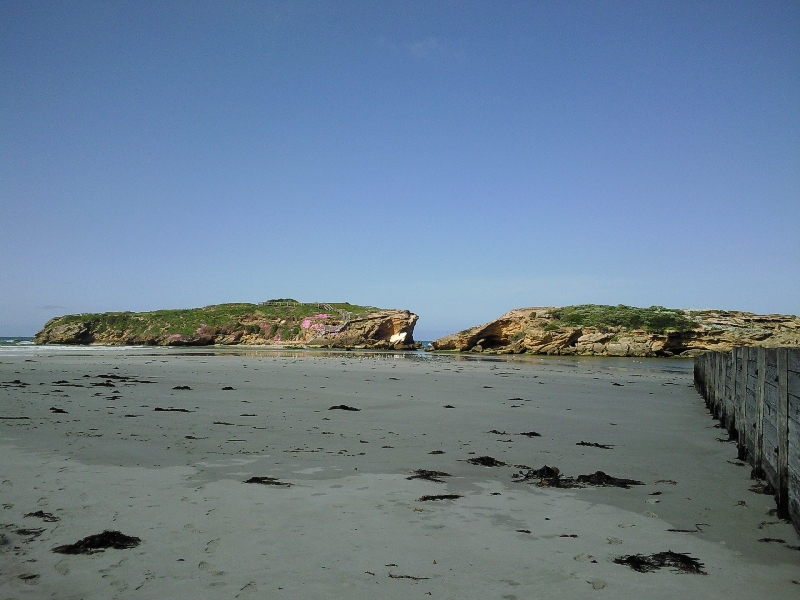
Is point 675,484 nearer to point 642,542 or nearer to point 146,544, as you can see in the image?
point 642,542

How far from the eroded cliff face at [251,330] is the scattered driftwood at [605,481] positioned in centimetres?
5213

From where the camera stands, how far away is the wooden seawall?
12.7 ft

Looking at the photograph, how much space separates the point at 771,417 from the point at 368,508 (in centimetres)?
359

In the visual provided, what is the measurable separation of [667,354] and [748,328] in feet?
19.0

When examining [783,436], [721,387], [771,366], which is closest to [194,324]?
[721,387]

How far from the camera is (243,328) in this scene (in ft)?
204

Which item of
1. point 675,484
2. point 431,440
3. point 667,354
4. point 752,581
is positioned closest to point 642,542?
point 752,581

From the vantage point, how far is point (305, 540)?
3.62 m

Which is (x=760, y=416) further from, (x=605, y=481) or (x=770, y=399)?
(x=605, y=481)

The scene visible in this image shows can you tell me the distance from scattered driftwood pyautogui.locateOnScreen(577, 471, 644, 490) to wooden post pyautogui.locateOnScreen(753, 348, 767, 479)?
1194mm

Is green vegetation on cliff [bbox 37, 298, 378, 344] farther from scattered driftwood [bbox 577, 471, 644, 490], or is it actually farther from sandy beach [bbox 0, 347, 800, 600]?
scattered driftwood [bbox 577, 471, 644, 490]

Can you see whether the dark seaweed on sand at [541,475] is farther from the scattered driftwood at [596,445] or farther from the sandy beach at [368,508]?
the scattered driftwood at [596,445]

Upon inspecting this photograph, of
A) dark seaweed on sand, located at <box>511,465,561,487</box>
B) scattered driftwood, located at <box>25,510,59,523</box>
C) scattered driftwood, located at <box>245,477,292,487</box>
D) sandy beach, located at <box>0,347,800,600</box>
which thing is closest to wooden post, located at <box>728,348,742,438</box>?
sandy beach, located at <box>0,347,800,600</box>

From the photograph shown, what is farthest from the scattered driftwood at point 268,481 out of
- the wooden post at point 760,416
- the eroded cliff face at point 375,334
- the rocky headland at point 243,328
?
the eroded cliff face at point 375,334
